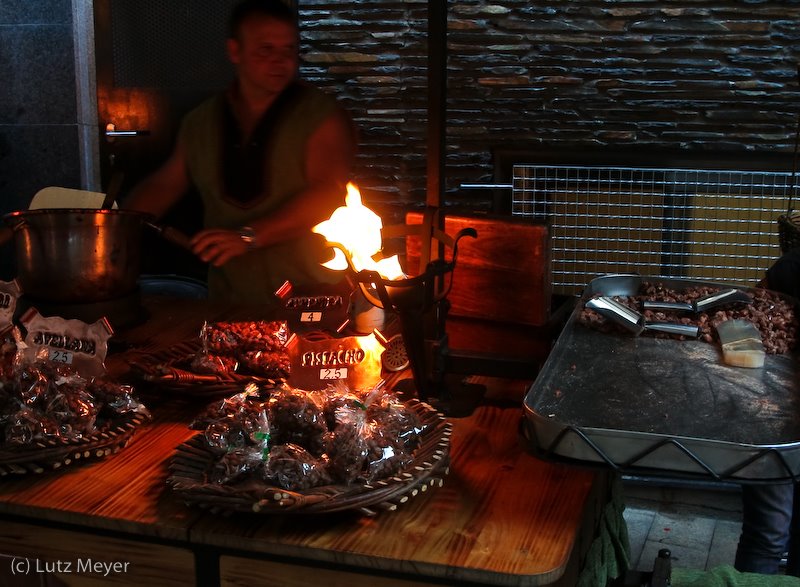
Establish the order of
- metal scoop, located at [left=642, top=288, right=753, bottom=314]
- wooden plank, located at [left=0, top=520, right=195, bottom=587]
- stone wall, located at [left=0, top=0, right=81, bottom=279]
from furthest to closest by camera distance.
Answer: stone wall, located at [left=0, top=0, right=81, bottom=279] < metal scoop, located at [left=642, top=288, right=753, bottom=314] < wooden plank, located at [left=0, top=520, right=195, bottom=587]

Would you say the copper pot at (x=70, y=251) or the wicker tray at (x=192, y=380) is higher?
the copper pot at (x=70, y=251)

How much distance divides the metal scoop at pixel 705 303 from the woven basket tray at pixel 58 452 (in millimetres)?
1290

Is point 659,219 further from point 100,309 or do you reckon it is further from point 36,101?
point 36,101

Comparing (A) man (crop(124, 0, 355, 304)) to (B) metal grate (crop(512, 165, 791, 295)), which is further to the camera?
(B) metal grate (crop(512, 165, 791, 295))

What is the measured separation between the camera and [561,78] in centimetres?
417

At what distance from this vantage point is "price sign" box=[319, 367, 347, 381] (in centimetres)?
183

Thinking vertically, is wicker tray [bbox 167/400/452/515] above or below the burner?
below

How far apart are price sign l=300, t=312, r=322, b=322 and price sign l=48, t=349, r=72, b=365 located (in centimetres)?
52

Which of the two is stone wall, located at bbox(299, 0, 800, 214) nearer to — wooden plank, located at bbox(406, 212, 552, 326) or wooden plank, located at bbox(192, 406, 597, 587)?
wooden plank, located at bbox(406, 212, 552, 326)

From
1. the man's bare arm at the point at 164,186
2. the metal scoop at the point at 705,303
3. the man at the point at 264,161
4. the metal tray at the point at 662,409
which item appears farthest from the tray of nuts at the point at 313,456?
the man's bare arm at the point at 164,186

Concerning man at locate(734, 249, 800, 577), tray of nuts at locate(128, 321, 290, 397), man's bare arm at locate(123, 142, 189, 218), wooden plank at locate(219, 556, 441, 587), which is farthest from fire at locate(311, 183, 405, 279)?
man at locate(734, 249, 800, 577)

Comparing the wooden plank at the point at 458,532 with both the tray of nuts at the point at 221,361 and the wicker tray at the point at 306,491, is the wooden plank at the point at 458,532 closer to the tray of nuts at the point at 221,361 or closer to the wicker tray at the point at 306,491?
the wicker tray at the point at 306,491

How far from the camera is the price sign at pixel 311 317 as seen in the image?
2.11 metres

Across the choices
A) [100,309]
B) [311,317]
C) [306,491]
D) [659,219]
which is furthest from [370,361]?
[659,219]
